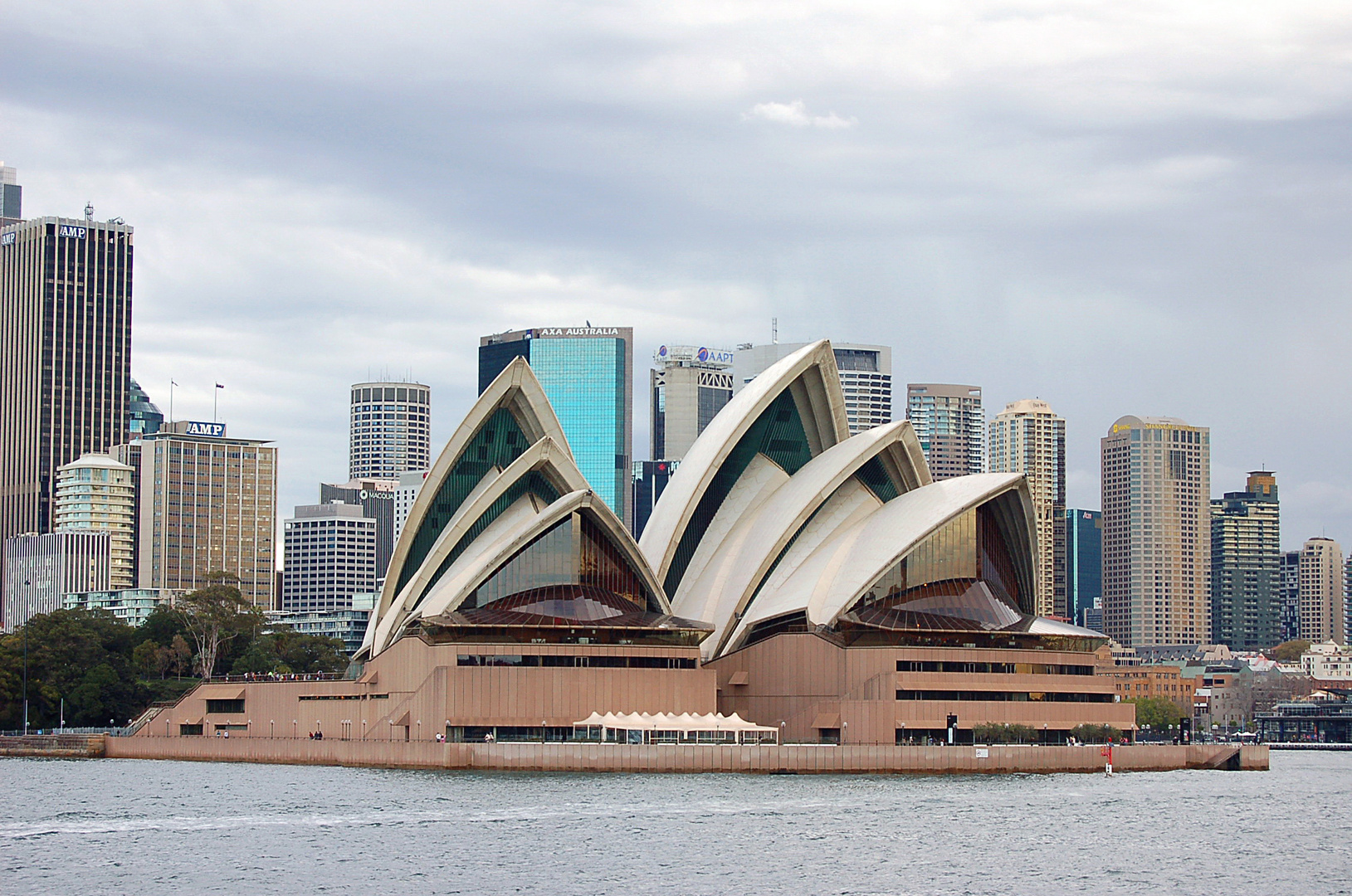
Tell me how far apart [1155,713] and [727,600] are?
95.2 m

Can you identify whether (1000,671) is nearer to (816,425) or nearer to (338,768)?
(816,425)

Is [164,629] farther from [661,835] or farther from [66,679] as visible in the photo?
[661,835]

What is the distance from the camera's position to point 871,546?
99.1m

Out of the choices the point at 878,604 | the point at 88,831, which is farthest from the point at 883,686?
the point at 88,831

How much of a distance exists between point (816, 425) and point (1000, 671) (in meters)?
18.4

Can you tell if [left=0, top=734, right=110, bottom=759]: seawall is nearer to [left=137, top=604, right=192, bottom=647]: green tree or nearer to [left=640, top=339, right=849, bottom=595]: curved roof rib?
[left=137, top=604, right=192, bottom=647]: green tree

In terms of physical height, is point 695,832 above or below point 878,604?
below

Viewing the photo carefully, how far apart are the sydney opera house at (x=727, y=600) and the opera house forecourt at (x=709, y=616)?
12 centimetres

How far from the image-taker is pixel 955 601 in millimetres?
98125

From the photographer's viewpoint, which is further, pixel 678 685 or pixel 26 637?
pixel 26 637

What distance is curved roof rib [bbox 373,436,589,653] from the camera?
102000 millimetres

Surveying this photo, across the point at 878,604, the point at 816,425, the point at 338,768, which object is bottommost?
the point at 338,768

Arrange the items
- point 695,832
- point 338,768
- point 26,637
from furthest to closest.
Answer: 1. point 26,637
2. point 338,768
3. point 695,832

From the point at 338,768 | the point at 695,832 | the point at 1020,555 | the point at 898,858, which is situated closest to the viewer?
the point at 898,858
